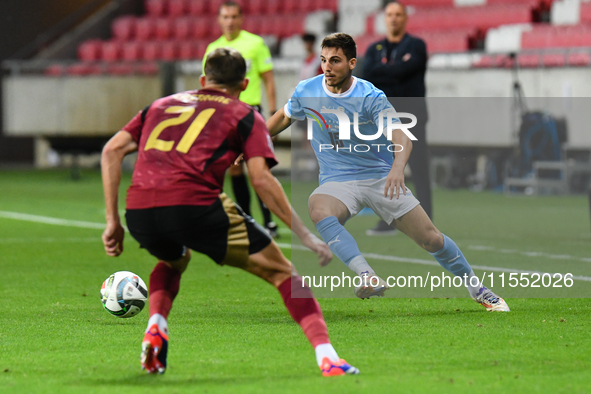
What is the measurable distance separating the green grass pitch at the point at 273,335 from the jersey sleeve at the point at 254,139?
0.84 m

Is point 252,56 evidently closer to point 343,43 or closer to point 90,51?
point 343,43

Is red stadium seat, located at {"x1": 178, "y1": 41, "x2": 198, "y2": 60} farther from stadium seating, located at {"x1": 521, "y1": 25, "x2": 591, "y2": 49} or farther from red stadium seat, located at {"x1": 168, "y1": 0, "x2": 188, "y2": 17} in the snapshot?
stadium seating, located at {"x1": 521, "y1": 25, "x2": 591, "y2": 49}

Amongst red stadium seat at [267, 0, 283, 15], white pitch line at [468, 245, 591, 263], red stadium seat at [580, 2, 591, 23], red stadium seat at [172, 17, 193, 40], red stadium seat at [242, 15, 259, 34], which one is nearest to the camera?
white pitch line at [468, 245, 591, 263]

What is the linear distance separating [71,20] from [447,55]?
406 inches

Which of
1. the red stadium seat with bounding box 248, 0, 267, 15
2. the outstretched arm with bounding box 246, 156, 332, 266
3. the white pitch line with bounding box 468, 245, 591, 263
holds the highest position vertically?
the red stadium seat with bounding box 248, 0, 267, 15

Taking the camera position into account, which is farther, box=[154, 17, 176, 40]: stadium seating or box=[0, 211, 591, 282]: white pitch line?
box=[154, 17, 176, 40]: stadium seating

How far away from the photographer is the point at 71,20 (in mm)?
22125

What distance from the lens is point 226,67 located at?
11.4 ft

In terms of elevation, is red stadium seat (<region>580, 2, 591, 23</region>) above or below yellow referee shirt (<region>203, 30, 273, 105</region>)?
above

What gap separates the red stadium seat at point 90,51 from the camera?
827 inches

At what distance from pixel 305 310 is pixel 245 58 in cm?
511

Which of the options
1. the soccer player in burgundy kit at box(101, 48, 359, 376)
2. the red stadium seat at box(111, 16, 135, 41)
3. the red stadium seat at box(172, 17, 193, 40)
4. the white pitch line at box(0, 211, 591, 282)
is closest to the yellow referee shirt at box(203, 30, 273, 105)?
the white pitch line at box(0, 211, 591, 282)

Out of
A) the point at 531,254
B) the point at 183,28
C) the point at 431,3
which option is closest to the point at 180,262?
the point at 531,254

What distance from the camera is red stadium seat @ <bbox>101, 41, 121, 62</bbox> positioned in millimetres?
20783
